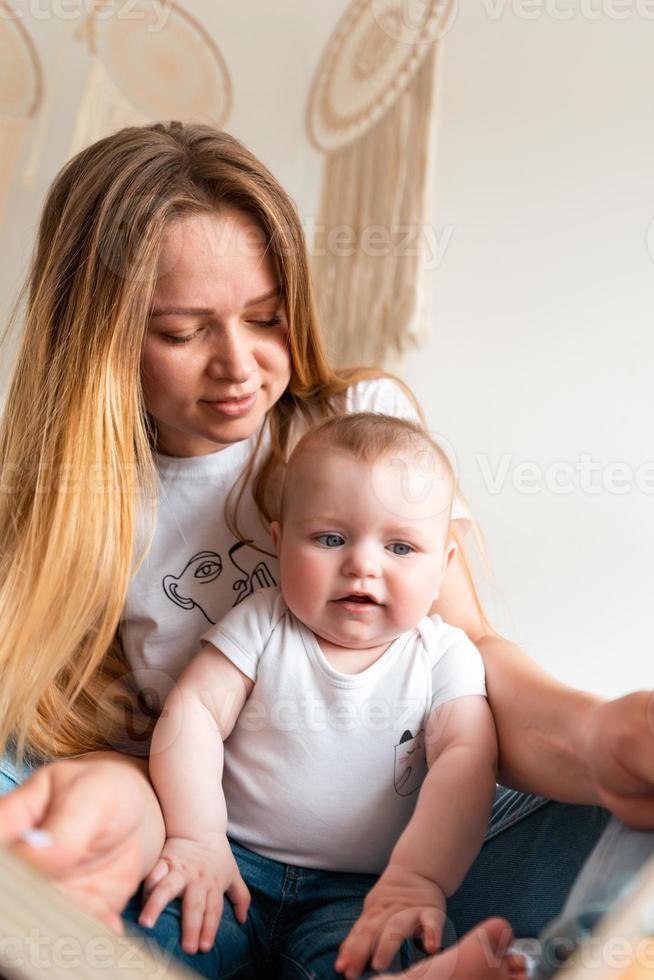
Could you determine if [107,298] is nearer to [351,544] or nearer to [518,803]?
[351,544]

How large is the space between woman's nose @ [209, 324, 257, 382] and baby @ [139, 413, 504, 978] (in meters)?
0.10

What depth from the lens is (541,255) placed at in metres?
1.65

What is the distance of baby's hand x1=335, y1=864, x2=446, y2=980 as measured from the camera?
2.14 ft

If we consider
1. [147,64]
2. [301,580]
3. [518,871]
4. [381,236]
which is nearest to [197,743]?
[301,580]

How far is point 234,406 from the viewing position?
934 millimetres

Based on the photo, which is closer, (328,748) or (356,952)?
(356,952)

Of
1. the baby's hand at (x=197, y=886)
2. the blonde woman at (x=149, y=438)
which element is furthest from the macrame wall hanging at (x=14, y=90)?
the baby's hand at (x=197, y=886)

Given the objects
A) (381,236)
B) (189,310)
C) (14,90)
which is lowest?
(189,310)

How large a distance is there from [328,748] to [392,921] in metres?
0.16

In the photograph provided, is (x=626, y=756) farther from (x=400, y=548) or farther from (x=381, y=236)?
(x=381, y=236)

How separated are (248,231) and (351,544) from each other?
0.31 metres

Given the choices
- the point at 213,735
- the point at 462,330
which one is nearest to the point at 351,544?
the point at 213,735

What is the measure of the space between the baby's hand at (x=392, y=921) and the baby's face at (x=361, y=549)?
0.19m

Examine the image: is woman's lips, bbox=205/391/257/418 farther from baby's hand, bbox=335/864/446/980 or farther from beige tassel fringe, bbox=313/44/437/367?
beige tassel fringe, bbox=313/44/437/367
